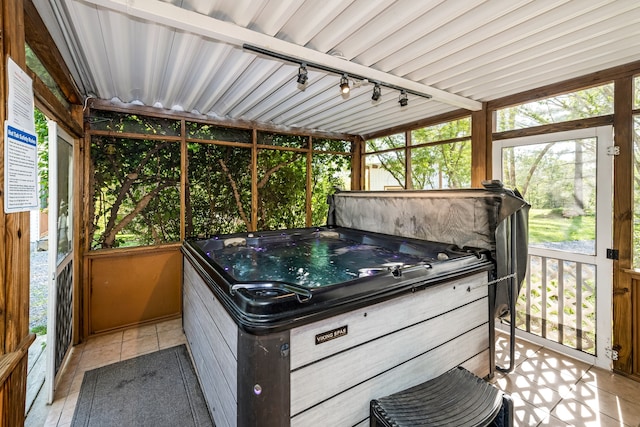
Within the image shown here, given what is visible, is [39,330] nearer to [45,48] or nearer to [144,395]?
[144,395]

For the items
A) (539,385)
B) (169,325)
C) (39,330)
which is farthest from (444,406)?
(39,330)

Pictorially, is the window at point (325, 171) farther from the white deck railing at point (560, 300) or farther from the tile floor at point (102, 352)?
the white deck railing at point (560, 300)

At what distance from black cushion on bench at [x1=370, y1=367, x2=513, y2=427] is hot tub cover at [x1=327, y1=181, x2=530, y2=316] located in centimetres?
103

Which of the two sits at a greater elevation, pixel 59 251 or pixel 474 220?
pixel 474 220

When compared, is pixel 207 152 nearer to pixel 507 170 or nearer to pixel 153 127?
pixel 153 127

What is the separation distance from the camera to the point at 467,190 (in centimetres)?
245

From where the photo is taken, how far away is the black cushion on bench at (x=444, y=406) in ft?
4.38

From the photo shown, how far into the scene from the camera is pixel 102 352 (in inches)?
116

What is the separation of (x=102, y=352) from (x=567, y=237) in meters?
4.92

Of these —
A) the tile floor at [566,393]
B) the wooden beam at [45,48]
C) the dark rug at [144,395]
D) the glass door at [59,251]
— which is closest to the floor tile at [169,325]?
the dark rug at [144,395]

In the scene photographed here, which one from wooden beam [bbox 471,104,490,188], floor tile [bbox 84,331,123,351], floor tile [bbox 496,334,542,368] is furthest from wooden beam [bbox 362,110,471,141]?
floor tile [bbox 84,331,123,351]

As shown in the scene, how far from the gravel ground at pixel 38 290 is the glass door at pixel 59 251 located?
545 millimetres

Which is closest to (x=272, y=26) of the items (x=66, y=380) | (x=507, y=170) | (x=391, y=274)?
(x=391, y=274)

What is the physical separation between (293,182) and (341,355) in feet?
12.3
